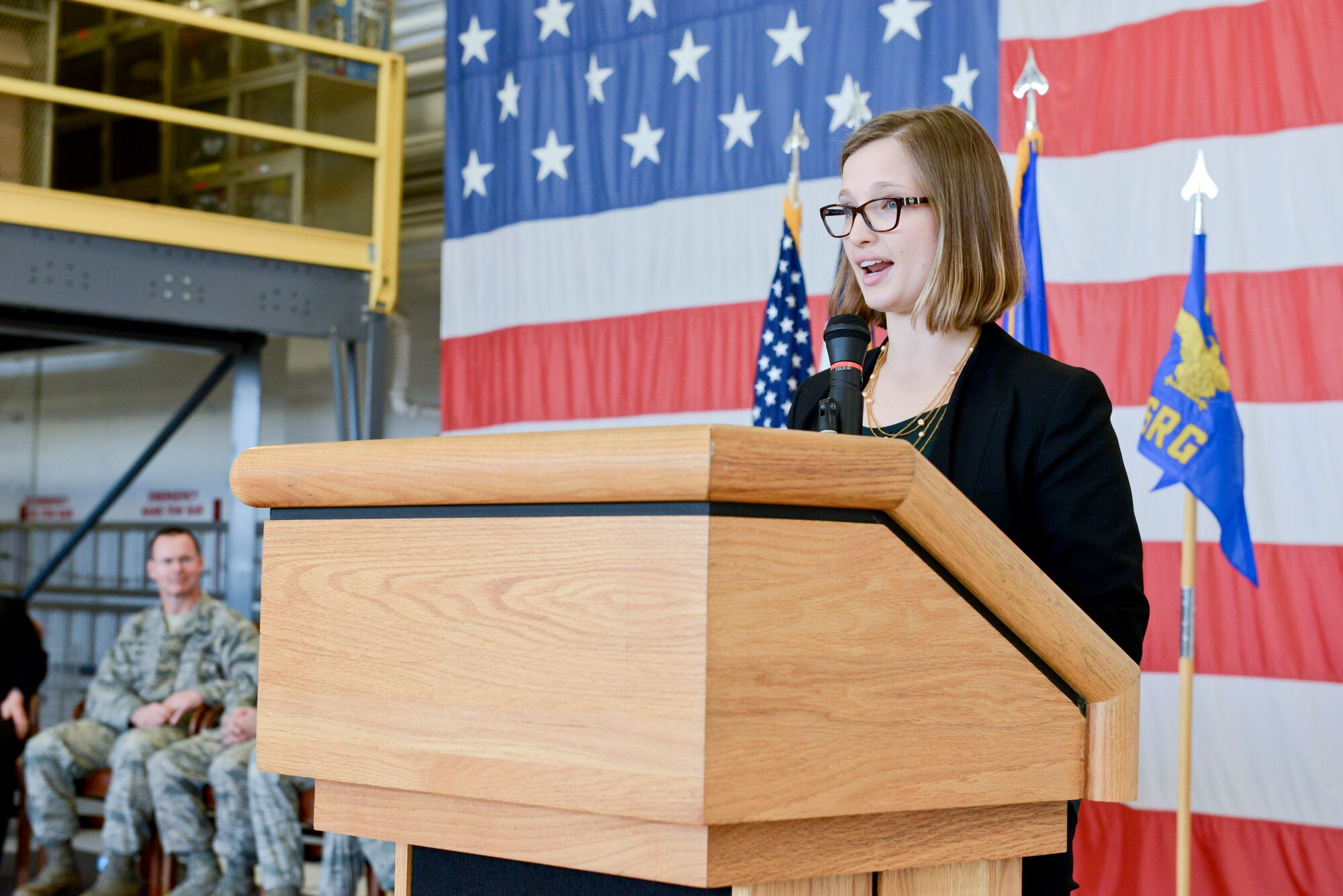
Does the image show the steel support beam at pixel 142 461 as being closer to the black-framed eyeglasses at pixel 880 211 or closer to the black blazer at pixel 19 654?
the black blazer at pixel 19 654

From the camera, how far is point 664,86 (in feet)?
17.9

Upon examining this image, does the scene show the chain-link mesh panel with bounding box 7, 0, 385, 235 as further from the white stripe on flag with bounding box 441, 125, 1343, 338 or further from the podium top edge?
the podium top edge

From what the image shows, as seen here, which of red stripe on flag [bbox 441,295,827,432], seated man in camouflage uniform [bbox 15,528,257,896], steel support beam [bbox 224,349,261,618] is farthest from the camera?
steel support beam [bbox 224,349,261,618]

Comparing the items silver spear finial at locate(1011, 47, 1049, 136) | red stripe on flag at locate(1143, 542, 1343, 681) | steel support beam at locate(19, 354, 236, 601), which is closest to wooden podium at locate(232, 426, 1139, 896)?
silver spear finial at locate(1011, 47, 1049, 136)

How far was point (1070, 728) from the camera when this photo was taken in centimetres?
89

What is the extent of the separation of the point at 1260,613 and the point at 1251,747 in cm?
38

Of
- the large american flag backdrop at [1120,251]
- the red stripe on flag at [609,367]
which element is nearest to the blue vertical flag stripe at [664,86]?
the large american flag backdrop at [1120,251]

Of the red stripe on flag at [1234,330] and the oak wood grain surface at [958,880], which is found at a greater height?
the red stripe on flag at [1234,330]

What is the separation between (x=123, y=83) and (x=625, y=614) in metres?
5.66

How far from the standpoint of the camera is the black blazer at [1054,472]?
1.11 metres

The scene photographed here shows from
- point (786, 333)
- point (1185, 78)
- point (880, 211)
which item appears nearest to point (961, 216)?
point (880, 211)

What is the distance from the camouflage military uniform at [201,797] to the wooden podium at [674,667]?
391cm

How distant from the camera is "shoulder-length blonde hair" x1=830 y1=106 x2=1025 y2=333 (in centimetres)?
124

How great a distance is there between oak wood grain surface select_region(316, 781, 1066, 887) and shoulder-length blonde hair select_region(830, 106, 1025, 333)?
0.51 meters
